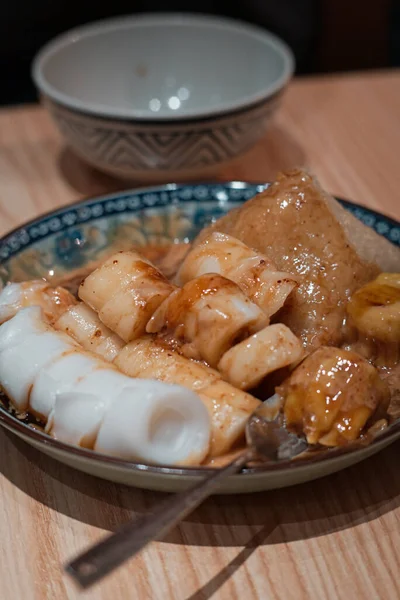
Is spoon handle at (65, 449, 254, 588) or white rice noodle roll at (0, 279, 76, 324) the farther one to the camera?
white rice noodle roll at (0, 279, 76, 324)

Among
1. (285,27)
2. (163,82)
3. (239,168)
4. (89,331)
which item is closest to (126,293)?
(89,331)

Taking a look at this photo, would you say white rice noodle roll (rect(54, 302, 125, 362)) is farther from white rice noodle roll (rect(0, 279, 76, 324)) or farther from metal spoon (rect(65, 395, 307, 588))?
metal spoon (rect(65, 395, 307, 588))

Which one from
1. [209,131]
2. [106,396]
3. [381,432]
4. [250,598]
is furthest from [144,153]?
[250,598]

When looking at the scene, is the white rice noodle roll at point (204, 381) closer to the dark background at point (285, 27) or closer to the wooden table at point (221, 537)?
the wooden table at point (221, 537)

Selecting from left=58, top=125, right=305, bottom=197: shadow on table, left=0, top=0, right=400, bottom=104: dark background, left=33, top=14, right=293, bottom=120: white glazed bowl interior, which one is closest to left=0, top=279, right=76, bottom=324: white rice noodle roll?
left=58, top=125, right=305, bottom=197: shadow on table

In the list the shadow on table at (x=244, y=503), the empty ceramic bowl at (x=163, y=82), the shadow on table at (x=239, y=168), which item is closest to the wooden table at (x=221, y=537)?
the shadow on table at (x=244, y=503)
